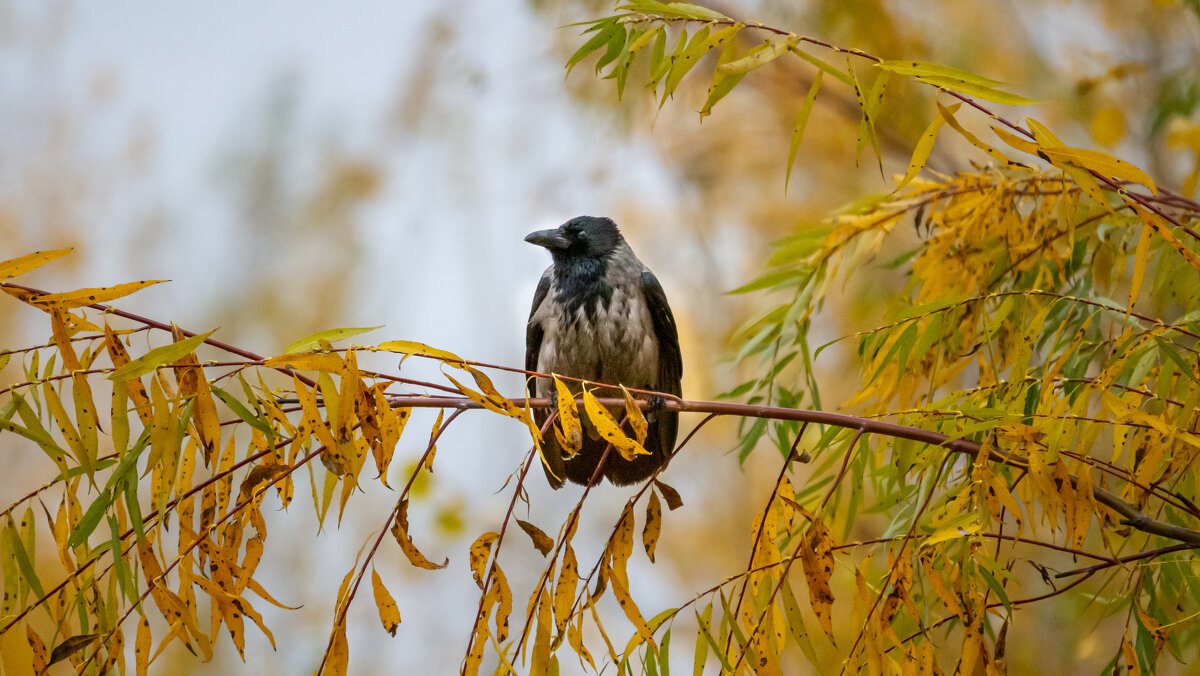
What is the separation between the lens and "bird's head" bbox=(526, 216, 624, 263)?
3119 mm

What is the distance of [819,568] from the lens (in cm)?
143

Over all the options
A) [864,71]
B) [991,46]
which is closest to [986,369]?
[864,71]

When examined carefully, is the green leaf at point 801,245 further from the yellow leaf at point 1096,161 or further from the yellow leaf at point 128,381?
the yellow leaf at point 128,381

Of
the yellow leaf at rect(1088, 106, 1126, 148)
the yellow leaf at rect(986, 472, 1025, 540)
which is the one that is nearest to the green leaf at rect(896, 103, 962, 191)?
the yellow leaf at rect(986, 472, 1025, 540)

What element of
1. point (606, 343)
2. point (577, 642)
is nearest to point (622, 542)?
point (577, 642)

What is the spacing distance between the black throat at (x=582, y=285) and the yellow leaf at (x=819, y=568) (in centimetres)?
154

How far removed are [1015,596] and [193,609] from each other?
4018mm

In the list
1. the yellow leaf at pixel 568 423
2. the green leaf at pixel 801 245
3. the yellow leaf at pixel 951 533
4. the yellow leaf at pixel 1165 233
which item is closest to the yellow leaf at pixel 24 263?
the yellow leaf at pixel 568 423

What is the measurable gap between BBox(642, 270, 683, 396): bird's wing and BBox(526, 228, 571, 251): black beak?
0.27 meters

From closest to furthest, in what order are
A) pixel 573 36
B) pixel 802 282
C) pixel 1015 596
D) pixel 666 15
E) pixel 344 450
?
pixel 344 450
pixel 666 15
pixel 802 282
pixel 1015 596
pixel 573 36

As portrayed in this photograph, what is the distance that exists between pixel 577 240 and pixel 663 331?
0.40 m

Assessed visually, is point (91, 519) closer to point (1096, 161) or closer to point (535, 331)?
point (1096, 161)

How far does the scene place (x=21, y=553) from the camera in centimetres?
141

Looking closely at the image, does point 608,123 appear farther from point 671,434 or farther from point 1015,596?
point 1015,596
